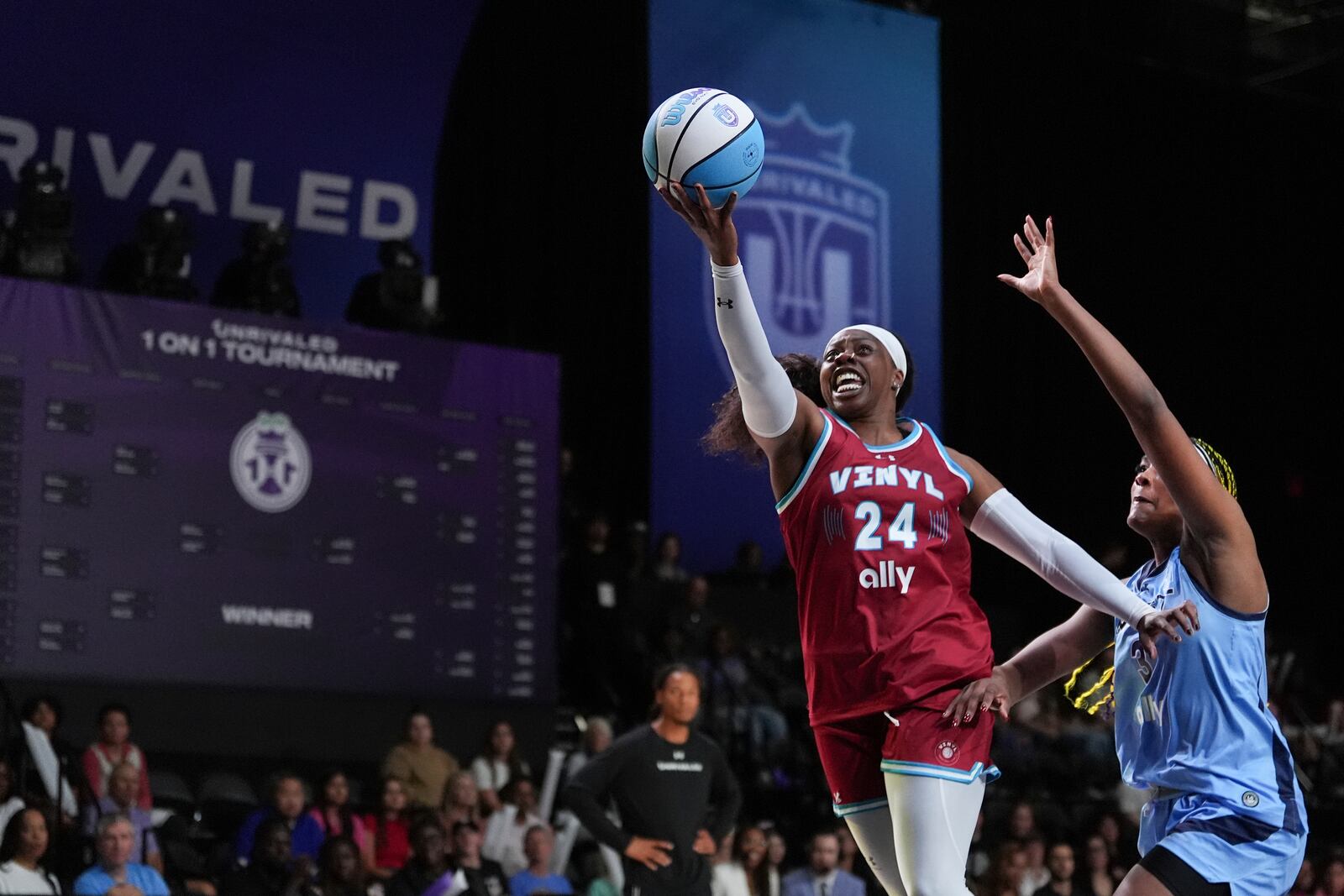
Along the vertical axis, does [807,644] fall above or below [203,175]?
below

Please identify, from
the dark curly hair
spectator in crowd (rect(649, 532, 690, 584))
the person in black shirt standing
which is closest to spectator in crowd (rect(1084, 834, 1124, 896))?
spectator in crowd (rect(649, 532, 690, 584))

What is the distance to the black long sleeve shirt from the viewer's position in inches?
329

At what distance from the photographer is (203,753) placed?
36.6 feet

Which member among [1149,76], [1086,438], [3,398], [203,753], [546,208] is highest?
[1149,76]

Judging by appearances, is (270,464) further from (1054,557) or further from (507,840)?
(1054,557)

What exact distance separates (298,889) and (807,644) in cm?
535

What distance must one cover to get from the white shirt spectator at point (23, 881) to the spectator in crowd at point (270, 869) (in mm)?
828

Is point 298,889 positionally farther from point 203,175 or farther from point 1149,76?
point 1149,76

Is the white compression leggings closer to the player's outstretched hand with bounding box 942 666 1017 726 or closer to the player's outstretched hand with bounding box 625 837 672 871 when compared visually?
the player's outstretched hand with bounding box 942 666 1017 726

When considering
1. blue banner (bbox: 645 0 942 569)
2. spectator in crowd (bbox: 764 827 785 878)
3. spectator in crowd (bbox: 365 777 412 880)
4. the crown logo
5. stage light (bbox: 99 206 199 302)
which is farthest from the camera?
the crown logo

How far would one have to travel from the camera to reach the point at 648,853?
8.27 m

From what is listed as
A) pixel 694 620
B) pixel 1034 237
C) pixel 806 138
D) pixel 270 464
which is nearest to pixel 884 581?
pixel 1034 237

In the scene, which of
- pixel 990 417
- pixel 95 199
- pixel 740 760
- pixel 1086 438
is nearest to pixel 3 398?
pixel 95 199

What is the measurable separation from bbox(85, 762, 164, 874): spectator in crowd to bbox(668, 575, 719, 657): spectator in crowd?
4220 mm
